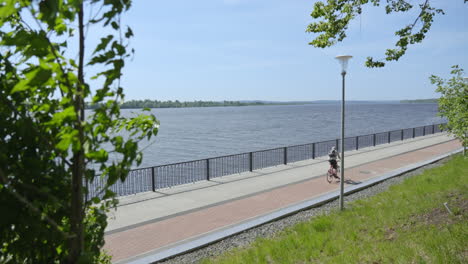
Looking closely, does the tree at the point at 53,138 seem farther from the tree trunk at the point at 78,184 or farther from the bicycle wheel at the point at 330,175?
the bicycle wheel at the point at 330,175

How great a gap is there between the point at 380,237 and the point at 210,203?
5.62m

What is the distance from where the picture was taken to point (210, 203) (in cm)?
1161

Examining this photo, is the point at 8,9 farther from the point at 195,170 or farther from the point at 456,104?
the point at 195,170

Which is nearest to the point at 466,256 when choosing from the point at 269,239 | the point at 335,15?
the point at 269,239

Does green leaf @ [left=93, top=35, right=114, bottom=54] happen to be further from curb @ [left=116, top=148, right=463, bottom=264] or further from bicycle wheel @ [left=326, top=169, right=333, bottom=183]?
bicycle wheel @ [left=326, top=169, right=333, bottom=183]

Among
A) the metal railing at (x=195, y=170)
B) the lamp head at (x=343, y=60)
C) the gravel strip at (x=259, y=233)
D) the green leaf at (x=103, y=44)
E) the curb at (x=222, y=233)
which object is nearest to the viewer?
the green leaf at (x=103, y=44)

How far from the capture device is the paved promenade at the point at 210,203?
8.61 meters

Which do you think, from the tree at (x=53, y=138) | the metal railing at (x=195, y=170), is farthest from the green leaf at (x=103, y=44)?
the metal railing at (x=195, y=170)

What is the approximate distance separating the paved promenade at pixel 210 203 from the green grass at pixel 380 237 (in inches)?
75.3

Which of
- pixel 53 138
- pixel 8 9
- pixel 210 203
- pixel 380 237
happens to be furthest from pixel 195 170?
pixel 8 9

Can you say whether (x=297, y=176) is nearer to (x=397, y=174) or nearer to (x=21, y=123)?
(x=397, y=174)

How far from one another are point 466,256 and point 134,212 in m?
8.20

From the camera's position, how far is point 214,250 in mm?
7699

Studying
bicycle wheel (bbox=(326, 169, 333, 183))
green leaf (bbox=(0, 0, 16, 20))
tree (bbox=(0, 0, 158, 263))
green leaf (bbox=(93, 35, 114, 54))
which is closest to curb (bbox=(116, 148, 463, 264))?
bicycle wheel (bbox=(326, 169, 333, 183))
